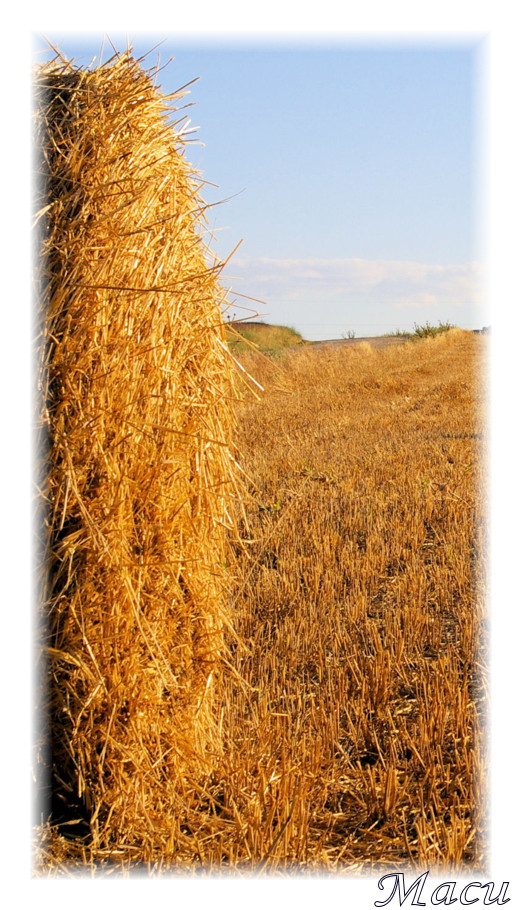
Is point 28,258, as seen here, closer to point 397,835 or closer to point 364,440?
point 397,835

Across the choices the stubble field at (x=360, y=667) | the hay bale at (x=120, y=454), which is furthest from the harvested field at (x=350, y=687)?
the hay bale at (x=120, y=454)

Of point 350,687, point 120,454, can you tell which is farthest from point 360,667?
point 120,454

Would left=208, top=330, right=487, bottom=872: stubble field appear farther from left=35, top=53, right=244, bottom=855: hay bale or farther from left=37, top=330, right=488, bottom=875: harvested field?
left=35, top=53, right=244, bottom=855: hay bale

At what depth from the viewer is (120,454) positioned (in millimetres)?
2904

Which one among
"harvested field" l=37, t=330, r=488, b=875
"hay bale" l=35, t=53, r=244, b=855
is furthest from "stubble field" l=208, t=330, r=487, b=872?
"hay bale" l=35, t=53, r=244, b=855

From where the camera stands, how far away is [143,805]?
3002mm

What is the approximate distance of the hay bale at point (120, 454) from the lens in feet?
9.20

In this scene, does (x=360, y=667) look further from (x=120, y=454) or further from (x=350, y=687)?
(x=120, y=454)

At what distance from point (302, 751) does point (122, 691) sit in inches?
35.0

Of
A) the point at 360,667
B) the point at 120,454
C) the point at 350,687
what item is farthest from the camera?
the point at 360,667

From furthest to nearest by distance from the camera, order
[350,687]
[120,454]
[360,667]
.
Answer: [360,667] → [350,687] → [120,454]

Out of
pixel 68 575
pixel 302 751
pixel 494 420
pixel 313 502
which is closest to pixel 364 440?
pixel 313 502

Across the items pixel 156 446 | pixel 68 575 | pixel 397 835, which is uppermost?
pixel 156 446

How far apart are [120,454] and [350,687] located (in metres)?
1.88
